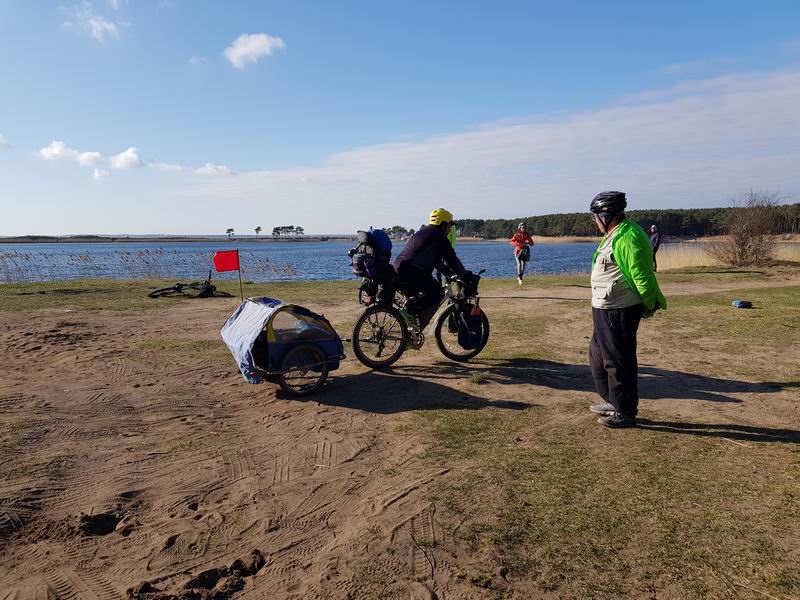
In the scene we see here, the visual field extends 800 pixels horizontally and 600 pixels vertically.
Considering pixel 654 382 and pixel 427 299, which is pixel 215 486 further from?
pixel 654 382

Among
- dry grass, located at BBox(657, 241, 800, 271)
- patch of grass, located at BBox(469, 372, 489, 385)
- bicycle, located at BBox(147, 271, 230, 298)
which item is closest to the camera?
patch of grass, located at BBox(469, 372, 489, 385)

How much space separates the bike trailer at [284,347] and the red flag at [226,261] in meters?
3.10

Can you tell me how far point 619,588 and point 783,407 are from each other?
161 inches

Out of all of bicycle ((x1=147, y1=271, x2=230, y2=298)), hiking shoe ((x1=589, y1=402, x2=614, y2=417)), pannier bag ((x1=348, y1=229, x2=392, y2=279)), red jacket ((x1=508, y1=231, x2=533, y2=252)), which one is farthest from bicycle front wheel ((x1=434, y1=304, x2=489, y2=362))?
red jacket ((x1=508, y1=231, x2=533, y2=252))

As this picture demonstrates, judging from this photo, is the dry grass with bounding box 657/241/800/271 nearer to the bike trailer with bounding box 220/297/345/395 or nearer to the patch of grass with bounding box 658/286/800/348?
the patch of grass with bounding box 658/286/800/348

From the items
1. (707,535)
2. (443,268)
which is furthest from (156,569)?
(443,268)

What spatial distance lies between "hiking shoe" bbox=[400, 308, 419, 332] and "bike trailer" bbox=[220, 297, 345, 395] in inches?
56.6

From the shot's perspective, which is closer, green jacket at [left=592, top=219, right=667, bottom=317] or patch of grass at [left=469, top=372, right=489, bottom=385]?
green jacket at [left=592, top=219, right=667, bottom=317]

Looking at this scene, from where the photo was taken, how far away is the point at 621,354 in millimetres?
5051

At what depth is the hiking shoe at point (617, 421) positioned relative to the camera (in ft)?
16.7

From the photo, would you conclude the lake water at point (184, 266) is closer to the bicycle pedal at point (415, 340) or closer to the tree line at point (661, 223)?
the tree line at point (661, 223)

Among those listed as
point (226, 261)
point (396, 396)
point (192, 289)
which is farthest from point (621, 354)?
point (192, 289)

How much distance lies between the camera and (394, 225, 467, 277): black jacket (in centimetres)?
734

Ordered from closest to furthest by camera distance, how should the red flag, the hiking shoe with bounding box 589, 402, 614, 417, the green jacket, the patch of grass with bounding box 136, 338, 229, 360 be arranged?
1. the green jacket
2. the hiking shoe with bounding box 589, 402, 614, 417
3. the patch of grass with bounding box 136, 338, 229, 360
4. the red flag
